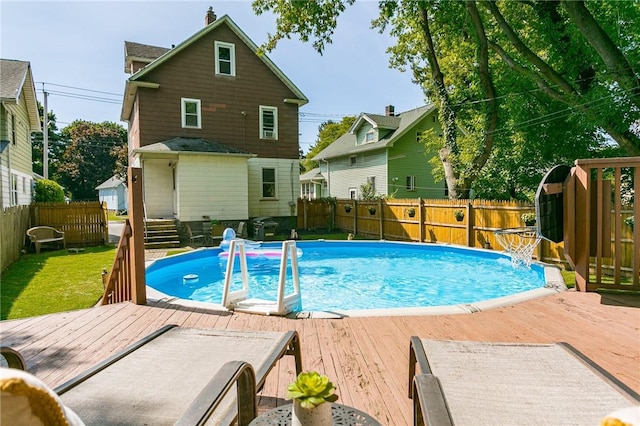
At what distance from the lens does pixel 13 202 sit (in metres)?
12.8

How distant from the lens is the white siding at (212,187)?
1515 cm

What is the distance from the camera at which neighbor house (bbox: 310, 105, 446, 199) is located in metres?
23.4

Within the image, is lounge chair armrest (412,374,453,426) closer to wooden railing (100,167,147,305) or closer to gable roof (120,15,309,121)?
wooden railing (100,167,147,305)

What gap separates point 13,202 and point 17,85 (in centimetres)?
404

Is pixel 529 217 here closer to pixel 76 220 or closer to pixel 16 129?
pixel 76 220

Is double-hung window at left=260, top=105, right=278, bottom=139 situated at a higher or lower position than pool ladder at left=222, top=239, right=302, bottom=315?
higher

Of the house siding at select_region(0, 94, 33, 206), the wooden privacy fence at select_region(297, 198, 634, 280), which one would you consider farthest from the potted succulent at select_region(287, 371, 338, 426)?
the house siding at select_region(0, 94, 33, 206)

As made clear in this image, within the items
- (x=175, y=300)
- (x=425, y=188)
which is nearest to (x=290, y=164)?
(x=425, y=188)

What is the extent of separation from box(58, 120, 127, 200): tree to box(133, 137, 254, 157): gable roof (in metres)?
31.8

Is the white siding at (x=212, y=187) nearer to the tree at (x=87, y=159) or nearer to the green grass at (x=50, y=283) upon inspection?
the green grass at (x=50, y=283)

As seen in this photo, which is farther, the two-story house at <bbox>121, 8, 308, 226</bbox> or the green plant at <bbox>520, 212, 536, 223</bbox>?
the two-story house at <bbox>121, 8, 308, 226</bbox>

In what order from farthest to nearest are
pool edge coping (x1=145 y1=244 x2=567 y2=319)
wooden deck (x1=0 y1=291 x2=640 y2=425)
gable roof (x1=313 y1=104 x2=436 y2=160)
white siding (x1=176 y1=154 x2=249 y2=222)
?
1. gable roof (x1=313 y1=104 x2=436 y2=160)
2. white siding (x1=176 y1=154 x2=249 y2=222)
3. pool edge coping (x1=145 y1=244 x2=567 y2=319)
4. wooden deck (x1=0 y1=291 x2=640 y2=425)

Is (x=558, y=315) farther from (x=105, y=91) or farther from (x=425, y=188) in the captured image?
(x=105, y=91)

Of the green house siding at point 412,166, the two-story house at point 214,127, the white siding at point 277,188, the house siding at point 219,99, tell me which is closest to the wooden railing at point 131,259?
the two-story house at point 214,127
